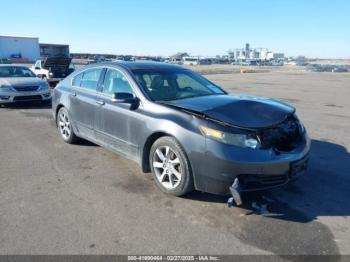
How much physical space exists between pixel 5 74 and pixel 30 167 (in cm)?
828

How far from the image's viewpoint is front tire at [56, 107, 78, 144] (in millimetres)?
6492

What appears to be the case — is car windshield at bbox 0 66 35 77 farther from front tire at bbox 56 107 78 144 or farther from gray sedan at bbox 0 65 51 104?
front tire at bbox 56 107 78 144

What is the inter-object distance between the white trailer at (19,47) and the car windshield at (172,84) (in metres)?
36.0

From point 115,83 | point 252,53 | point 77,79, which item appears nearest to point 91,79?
point 77,79

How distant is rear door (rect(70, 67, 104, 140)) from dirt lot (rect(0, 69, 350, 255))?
531 mm

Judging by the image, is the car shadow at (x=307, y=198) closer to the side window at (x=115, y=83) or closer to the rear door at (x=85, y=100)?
the side window at (x=115, y=83)

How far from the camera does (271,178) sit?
12.4ft

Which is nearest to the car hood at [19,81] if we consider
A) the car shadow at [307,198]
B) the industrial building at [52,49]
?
the car shadow at [307,198]

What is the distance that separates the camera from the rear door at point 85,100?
222 inches

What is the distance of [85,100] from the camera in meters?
5.79

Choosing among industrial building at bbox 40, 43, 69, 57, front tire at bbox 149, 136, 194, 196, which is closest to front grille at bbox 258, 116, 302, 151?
front tire at bbox 149, 136, 194, 196

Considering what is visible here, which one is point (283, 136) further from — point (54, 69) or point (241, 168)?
point (54, 69)

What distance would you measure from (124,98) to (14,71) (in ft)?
31.8

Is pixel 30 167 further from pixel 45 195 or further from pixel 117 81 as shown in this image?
pixel 117 81
